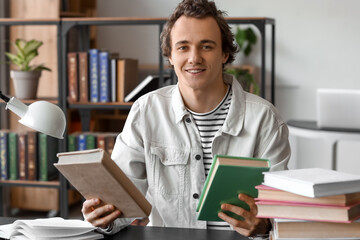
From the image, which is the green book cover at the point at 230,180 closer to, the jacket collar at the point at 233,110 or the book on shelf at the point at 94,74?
the jacket collar at the point at 233,110

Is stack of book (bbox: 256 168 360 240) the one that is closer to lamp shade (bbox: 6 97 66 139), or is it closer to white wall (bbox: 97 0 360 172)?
lamp shade (bbox: 6 97 66 139)

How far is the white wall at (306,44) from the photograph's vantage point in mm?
4785

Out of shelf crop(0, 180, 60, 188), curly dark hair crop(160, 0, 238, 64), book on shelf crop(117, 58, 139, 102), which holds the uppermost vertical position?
curly dark hair crop(160, 0, 238, 64)

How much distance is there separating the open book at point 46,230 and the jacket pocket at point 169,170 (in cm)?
37

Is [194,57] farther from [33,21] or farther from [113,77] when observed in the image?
[33,21]

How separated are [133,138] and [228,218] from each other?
537 mm

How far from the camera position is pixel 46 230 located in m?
1.42

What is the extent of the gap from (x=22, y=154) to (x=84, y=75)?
645mm

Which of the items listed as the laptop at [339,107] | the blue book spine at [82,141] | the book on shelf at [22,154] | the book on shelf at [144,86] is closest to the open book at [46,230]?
the book on shelf at [144,86]

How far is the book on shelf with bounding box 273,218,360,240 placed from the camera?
1.22 meters

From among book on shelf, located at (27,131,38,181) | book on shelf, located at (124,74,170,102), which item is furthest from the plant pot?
book on shelf, located at (124,74,170,102)

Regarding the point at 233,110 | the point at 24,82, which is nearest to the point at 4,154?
the point at 24,82

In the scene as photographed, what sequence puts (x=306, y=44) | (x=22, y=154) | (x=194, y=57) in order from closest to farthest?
1. (x=194, y=57)
2. (x=22, y=154)
3. (x=306, y=44)

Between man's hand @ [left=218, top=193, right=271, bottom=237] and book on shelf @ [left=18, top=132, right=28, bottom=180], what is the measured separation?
2.27m
